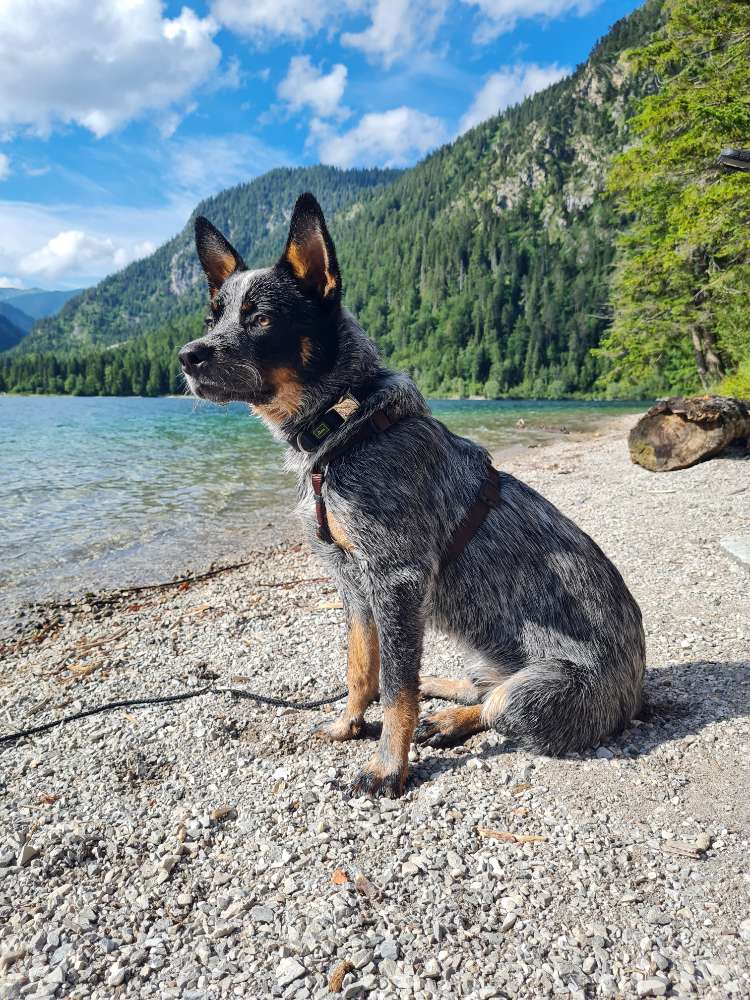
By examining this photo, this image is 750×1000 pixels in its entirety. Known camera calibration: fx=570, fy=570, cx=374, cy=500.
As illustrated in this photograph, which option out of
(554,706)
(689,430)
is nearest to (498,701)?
(554,706)

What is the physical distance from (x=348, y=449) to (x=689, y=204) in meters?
18.8

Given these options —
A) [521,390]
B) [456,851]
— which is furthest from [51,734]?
[521,390]

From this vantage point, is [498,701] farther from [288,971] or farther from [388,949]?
[288,971]

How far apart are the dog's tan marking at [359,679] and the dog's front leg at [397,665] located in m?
0.56

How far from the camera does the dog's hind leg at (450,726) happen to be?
3881 mm

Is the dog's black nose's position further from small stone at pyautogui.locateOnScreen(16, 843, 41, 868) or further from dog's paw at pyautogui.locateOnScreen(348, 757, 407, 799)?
small stone at pyautogui.locateOnScreen(16, 843, 41, 868)

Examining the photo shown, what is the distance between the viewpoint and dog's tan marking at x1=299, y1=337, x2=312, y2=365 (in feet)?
11.6

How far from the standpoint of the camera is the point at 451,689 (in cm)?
446

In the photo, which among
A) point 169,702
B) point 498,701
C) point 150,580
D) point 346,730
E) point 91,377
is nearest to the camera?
point 498,701

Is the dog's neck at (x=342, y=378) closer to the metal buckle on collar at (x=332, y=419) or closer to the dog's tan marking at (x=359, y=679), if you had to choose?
the metal buckle on collar at (x=332, y=419)

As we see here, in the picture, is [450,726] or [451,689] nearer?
[450,726]

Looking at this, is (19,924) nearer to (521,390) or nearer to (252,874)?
(252,874)

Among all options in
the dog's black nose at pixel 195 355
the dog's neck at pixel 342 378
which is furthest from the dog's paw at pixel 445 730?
the dog's black nose at pixel 195 355

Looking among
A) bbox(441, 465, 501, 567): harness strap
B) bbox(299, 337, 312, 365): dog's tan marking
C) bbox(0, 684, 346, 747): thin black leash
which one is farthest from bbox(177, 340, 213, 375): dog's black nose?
bbox(0, 684, 346, 747): thin black leash
